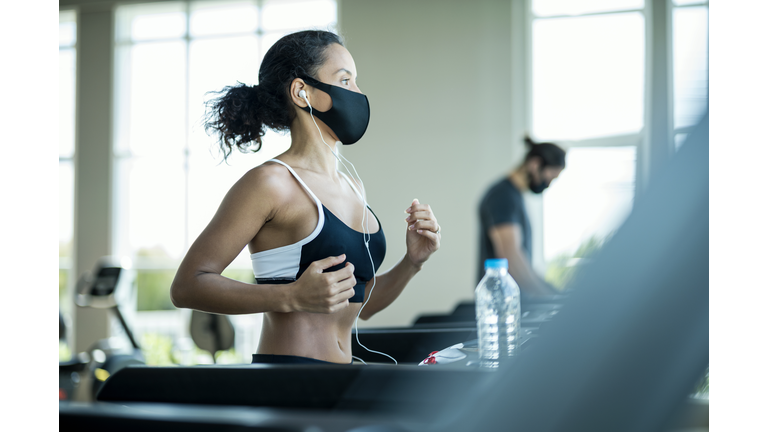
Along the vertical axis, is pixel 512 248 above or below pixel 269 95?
below

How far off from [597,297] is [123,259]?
5188 millimetres

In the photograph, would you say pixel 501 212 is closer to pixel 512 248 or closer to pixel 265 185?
pixel 512 248

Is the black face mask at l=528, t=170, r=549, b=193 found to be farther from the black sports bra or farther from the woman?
the black sports bra

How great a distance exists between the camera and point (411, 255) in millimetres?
1236

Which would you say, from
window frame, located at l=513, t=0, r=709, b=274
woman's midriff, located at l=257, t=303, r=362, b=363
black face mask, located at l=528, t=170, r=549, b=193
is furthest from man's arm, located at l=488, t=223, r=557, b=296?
window frame, located at l=513, t=0, r=709, b=274

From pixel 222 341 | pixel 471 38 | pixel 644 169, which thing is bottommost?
pixel 222 341

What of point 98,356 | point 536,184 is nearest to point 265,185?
point 536,184

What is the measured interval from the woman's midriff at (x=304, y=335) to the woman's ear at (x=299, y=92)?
1.38 feet

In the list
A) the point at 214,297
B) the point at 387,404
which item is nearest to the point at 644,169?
the point at 387,404

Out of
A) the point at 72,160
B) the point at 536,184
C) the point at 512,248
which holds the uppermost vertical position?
the point at 72,160

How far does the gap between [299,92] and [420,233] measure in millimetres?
375
